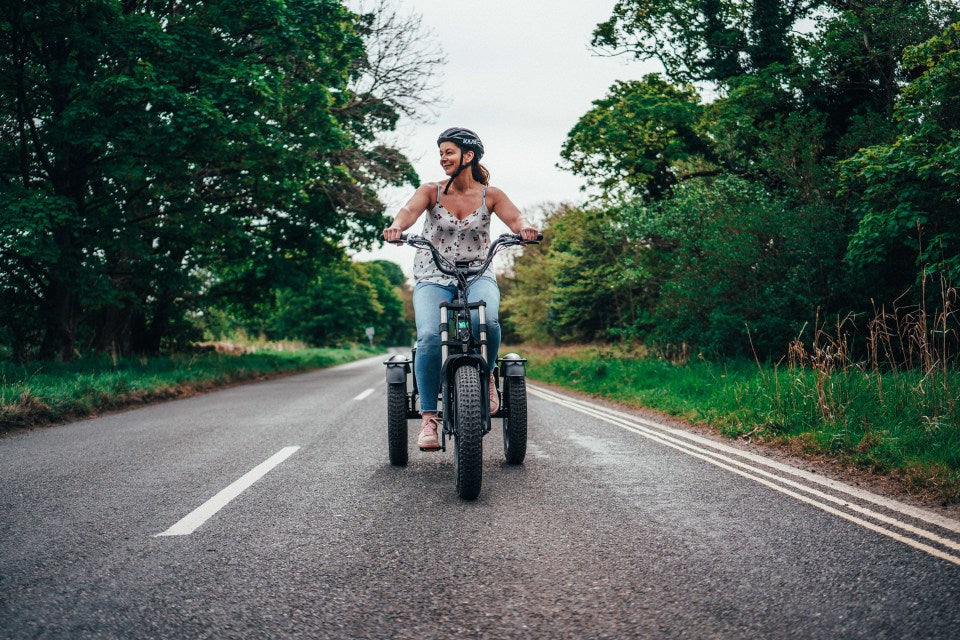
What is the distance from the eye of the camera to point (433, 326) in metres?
4.24

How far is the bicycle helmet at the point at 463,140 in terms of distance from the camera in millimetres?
4379

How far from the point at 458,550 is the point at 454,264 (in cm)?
207

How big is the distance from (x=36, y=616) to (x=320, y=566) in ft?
3.37

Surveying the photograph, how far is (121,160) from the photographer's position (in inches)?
479

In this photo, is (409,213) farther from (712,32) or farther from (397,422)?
(712,32)

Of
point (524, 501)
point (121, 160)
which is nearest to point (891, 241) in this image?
point (524, 501)

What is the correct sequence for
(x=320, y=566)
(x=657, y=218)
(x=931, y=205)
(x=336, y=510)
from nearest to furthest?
(x=320, y=566), (x=336, y=510), (x=931, y=205), (x=657, y=218)

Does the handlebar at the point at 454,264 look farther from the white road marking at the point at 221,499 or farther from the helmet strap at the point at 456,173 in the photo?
the white road marking at the point at 221,499

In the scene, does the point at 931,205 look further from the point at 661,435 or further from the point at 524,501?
the point at 524,501

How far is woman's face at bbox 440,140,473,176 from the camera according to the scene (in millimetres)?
4387

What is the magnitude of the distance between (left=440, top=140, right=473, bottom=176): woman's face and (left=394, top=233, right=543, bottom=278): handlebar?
22.4 inches

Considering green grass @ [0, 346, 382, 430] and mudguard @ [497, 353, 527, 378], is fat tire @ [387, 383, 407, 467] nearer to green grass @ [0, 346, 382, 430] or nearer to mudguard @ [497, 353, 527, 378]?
mudguard @ [497, 353, 527, 378]

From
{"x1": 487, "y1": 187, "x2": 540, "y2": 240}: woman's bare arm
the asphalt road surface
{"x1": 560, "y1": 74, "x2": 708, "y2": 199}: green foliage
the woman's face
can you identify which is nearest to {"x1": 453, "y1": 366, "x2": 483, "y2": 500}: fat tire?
the asphalt road surface

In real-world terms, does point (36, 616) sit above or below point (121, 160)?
below
